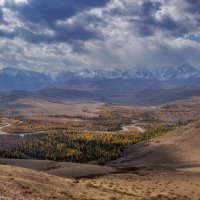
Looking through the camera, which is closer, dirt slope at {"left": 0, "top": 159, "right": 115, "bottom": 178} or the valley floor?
the valley floor

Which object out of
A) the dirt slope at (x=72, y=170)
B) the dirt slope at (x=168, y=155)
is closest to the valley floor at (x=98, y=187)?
the dirt slope at (x=72, y=170)

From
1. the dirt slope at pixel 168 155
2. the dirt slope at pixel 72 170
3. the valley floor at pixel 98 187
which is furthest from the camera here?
the dirt slope at pixel 168 155

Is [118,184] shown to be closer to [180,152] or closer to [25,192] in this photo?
[25,192]

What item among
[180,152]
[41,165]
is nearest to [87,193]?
[41,165]

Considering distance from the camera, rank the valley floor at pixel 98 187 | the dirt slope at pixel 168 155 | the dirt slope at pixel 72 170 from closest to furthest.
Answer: the valley floor at pixel 98 187
the dirt slope at pixel 72 170
the dirt slope at pixel 168 155

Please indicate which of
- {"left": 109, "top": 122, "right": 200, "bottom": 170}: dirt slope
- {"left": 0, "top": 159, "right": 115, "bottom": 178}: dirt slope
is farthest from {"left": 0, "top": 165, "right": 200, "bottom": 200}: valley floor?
{"left": 109, "top": 122, "right": 200, "bottom": 170}: dirt slope

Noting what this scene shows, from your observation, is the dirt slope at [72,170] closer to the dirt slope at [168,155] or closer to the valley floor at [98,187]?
the valley floor at [98,187]

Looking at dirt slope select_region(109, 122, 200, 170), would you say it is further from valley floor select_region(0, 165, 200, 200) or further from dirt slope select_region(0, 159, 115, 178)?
valley floor select_region(0, 165, 200, 200)

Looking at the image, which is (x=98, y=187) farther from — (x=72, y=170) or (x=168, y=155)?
(x=168, y=155)

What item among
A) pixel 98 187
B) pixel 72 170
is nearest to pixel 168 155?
pixel 72 170

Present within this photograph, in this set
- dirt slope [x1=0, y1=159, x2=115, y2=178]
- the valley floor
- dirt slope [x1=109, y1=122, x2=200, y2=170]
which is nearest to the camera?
the valley floor

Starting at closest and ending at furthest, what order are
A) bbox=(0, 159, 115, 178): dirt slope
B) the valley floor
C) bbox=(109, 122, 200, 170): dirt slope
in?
the valley floor
bbox=(0, 159, 115, 178): dirt slope
bbox=(109, 122, 200, 170): dirt slope
